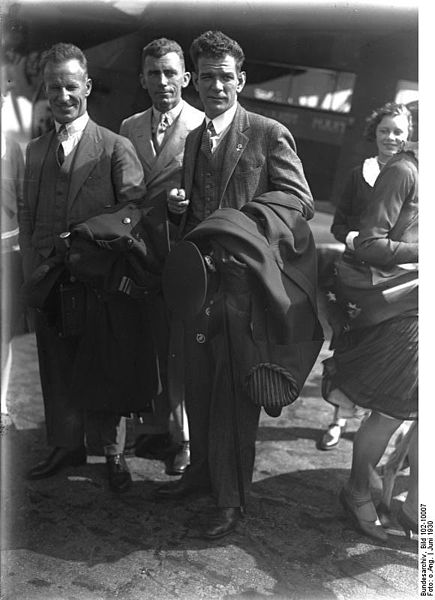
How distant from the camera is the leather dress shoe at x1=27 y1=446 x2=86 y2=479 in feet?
10.8

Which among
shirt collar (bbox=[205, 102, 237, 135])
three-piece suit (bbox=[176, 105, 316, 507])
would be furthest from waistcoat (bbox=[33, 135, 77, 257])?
shirt collar (bbox=[205, 102, 237, 135])

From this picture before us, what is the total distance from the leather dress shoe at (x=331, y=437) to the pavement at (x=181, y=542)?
10 centimetres

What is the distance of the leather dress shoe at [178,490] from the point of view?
3.09 metres

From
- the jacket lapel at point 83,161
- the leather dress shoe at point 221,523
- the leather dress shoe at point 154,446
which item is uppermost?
the jacket lapel at point 83,161

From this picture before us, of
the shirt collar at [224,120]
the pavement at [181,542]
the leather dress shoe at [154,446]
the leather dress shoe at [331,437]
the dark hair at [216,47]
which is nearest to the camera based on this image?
the pavement at [181,542]

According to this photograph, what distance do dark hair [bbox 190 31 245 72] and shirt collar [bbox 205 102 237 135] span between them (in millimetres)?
165

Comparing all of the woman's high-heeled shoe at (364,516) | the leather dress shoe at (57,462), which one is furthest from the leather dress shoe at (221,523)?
the leather dress shoe at (57,462)

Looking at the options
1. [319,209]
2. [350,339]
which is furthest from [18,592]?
[319,209]

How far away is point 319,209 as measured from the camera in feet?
11.2

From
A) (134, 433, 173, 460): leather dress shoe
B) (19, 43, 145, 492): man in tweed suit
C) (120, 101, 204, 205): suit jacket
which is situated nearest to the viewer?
(19, 43, 145, 492): man in tweed suit

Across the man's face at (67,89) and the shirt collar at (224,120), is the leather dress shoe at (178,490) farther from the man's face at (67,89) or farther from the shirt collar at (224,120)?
the man's face at (67,89)

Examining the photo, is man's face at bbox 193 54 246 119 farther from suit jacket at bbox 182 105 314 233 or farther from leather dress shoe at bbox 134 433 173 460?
leather dress shoe at bbox 134 433 173 460

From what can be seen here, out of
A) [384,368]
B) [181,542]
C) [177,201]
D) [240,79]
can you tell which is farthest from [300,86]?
[181,542]

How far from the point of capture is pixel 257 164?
111 inches
